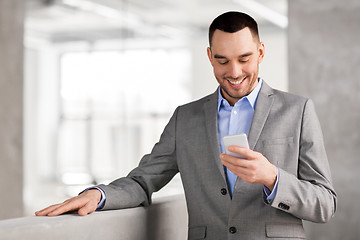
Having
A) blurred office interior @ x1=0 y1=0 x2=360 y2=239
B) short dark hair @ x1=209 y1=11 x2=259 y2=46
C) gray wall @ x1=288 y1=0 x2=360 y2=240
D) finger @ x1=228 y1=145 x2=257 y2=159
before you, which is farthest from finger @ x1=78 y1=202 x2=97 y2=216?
blurred office interior @ x1=0 y1=0 x2=360 y2=239

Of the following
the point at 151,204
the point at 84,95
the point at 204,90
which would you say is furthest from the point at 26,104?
the point at 151,204

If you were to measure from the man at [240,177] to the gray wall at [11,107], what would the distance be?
2788 millimetres

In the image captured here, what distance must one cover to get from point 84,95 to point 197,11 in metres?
2.47

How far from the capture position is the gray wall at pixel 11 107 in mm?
4945

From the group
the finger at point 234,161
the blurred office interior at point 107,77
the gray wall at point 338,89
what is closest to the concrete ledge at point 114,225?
the finger at point 234,161

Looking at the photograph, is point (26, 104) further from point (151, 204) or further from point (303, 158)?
point (303, 158)

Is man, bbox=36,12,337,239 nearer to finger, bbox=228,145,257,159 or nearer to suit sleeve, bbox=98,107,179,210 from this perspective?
suit sleeve, bbox=98,107,179,210

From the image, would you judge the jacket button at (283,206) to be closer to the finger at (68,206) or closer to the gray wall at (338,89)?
the finger at (68,206)

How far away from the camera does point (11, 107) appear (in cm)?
501

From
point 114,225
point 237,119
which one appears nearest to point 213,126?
point 237,119

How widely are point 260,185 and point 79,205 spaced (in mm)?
691

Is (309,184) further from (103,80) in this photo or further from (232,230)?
(103,80)

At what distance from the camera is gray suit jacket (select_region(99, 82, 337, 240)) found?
2.13 m

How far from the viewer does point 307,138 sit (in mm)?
2215
